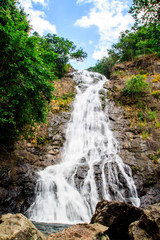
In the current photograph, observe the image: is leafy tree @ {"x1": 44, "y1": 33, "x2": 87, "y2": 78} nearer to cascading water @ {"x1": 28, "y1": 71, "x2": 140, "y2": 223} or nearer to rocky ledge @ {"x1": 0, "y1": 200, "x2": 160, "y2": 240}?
cascading water @ {"x1": 28, "y1": 71, "x2": 140, "y2": 223}

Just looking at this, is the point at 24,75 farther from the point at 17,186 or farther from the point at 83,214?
the point at 83,214

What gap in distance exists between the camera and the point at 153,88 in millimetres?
17656

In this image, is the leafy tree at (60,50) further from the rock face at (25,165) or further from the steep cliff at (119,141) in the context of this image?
the rock face at (25,165)

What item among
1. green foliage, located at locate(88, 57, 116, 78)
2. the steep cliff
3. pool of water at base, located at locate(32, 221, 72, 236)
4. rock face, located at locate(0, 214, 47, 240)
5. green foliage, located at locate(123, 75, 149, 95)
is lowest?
pool of water at base, located at locate(32, 221, 72, 236)

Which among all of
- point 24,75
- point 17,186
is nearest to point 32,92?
point 24,75

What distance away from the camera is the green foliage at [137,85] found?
16359mm

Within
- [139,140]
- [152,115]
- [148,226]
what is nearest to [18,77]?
[148,226]

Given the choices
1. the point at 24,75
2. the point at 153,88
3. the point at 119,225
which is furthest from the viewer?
the point at 153,88

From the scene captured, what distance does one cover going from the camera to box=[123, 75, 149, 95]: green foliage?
16.4 m

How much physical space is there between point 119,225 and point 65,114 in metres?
12.4

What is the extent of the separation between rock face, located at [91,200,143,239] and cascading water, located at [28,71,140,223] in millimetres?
2565

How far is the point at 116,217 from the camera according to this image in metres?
4.39

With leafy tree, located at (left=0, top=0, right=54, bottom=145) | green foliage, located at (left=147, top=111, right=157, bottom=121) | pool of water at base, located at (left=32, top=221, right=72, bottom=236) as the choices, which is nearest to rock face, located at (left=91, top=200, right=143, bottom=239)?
pool of water at base, located at (left=32, top=221, right=72, bottom=236)

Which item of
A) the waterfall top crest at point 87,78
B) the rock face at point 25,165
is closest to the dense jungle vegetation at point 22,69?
the rock face at point 25,165
